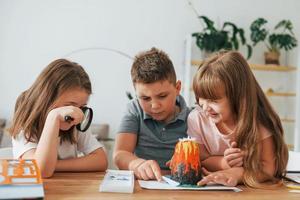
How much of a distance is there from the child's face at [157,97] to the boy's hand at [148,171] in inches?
14.1

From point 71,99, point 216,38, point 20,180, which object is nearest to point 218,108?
point 71,99

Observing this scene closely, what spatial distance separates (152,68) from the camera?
4.71 ft

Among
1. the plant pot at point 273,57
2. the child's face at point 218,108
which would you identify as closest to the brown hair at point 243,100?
the child's face at point 218,108

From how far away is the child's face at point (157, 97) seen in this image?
1418 mm

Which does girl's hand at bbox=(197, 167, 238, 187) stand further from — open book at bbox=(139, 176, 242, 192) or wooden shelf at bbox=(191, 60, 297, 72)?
wooden shelf at bbox=(191, 60, 297, 72)

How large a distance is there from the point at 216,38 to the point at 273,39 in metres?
0.57

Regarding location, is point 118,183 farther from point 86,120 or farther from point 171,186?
point 86,120

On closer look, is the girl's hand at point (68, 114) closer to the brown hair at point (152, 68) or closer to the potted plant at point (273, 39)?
the brown hair at point (152, 68)

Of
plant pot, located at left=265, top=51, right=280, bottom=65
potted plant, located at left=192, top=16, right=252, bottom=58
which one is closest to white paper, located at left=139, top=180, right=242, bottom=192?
potted plant, located at left=192, top=16, right=252, bottom=58

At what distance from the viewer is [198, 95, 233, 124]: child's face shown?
1182mm

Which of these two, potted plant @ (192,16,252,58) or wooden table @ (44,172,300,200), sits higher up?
potted plant @ (192,16,252,58)

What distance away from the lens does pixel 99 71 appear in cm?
369

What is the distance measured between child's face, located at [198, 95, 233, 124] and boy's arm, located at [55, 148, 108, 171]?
1.25 feet

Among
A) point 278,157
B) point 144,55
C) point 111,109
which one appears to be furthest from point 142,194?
point 111,109
